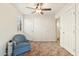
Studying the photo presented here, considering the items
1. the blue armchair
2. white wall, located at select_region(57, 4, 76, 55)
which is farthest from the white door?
the blue armchair

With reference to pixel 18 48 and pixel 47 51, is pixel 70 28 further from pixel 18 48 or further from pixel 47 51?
pixel 18 48

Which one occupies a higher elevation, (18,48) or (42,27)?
(42,27)

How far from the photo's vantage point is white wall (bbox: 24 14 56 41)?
6634 millimetres

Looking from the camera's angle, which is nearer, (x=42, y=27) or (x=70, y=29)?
(x=70, y=29)

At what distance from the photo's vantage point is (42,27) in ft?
22.1

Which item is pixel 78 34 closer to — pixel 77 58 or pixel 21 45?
pixel 21 45

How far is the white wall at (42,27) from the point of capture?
261 inches

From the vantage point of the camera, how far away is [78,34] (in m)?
3.05

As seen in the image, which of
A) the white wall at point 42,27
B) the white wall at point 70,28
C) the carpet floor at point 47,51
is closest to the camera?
the white wall at point 70,28

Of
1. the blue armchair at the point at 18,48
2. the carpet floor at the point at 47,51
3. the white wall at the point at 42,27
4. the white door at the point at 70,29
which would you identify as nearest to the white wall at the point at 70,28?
the white door at the point at 70,29

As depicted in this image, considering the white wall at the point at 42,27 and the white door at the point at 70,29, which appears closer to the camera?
the white door at the point at 70,29

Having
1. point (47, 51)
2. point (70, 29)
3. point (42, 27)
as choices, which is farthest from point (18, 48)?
point (42, 27)

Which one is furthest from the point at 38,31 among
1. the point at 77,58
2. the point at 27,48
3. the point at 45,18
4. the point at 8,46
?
the point at 77,58

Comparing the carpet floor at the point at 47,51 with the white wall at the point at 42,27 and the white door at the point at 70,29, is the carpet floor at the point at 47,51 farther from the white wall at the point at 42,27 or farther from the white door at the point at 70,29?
the white wall at the point at 42,27
